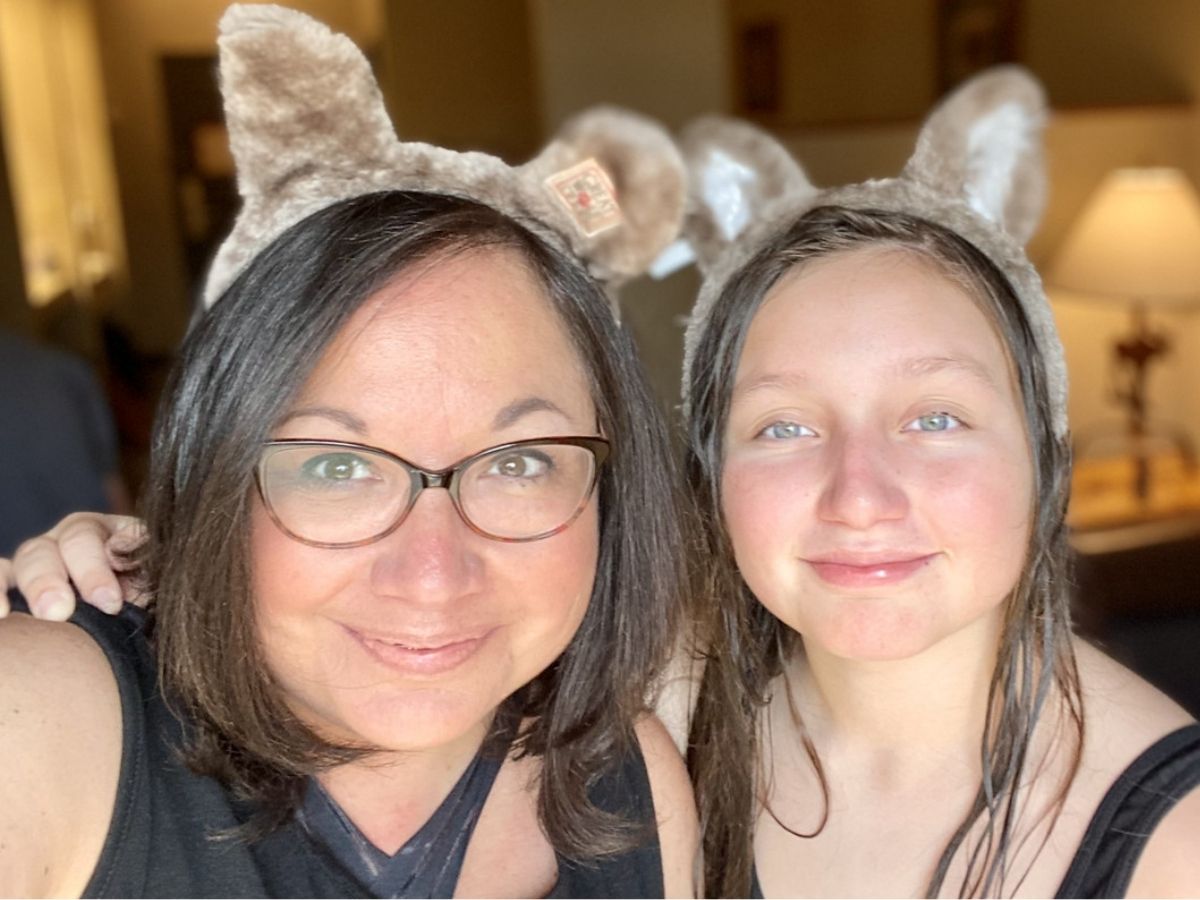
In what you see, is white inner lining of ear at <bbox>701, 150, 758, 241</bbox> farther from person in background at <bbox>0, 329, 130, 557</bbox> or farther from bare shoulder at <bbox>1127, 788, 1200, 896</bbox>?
person in background at <bbox>0, 329, 130, 557</bbox>

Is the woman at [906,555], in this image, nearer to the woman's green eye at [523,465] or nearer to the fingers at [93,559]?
the fingers at [93,559]

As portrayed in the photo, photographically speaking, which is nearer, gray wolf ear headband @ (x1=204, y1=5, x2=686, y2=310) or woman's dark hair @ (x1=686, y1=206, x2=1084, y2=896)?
gray wolf ear headband @ (x1=204, y1=5, x2=686, y2=310)

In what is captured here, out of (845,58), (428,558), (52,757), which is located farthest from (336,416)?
(845,58)

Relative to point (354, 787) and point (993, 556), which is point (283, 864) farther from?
point (993, 556)

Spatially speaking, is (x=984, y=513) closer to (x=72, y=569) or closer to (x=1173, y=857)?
(x=1173, y=857)

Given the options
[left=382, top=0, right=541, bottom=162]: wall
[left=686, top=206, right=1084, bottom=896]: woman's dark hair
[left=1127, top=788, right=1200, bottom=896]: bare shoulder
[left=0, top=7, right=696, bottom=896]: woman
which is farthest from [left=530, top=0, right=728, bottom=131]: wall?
[left=1127, top=788, right=1200, bottom=896]: bare shoulder

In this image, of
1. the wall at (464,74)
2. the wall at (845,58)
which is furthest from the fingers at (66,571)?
the wall at (464,74)

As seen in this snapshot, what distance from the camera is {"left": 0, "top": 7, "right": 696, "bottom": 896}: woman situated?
1.08 meters

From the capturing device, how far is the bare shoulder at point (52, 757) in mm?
959

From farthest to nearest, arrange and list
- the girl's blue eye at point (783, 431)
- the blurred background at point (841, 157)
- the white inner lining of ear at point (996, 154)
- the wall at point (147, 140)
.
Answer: the wall at point (147, 140) < the blurred background at point (841, 157) < the white inner lining of ear at point (996, 154) < the girl's blue eye at point (783, 431)

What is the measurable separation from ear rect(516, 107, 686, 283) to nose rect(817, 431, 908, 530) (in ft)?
1.02

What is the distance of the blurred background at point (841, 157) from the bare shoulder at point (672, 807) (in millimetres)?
507

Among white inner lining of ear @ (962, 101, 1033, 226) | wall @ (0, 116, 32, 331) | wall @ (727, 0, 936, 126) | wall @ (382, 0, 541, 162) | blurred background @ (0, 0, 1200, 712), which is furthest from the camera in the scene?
wall @ (382, 0, 541, 162)

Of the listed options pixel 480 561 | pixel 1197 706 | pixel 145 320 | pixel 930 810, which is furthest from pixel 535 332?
pixel 145 320
